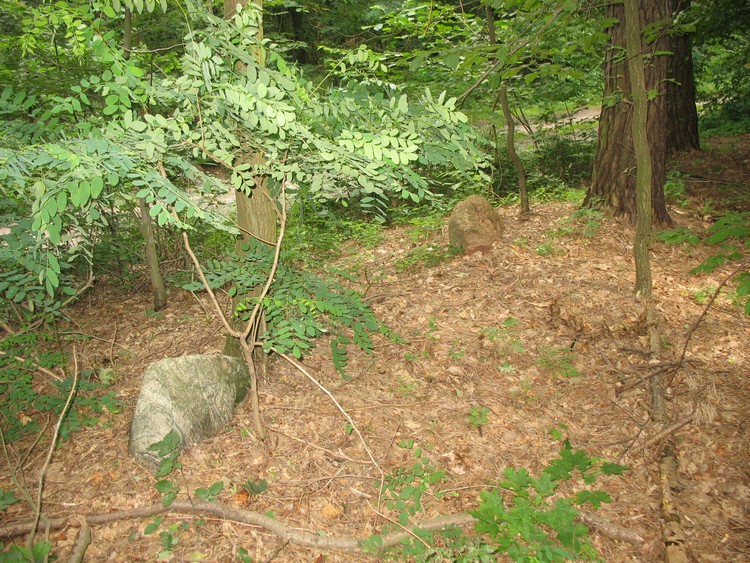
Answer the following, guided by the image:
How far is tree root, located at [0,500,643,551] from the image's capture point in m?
2.59

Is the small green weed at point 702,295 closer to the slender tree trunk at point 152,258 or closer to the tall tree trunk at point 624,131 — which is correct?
the tall tree trunk at point 624,131

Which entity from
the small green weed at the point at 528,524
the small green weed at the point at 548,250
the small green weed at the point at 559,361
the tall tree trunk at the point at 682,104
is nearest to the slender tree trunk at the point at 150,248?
the small green weed at the point at 528,524

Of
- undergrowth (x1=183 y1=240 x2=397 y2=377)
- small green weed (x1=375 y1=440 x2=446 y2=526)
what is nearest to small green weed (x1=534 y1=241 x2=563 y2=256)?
undergrowth (x1=183 y1=240 x2=397 y2=377)

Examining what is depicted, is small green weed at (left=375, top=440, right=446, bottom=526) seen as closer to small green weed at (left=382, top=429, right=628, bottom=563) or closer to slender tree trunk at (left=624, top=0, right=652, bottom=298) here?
small green weed at (left=382, top=429, right=628, bottom=563)

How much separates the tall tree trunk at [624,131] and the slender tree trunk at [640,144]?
0.85m

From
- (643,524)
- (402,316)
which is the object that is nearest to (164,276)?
(402,316)

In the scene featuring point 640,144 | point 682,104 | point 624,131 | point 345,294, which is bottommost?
point 345,294

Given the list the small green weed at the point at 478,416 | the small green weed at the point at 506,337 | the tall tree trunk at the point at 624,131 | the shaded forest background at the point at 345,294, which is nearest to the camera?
the shaded forest background at the point at 345,294

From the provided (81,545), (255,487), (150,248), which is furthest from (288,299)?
(150,248)

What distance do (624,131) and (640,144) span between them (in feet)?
5.79

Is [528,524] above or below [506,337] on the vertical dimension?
below

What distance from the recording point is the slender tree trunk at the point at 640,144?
3908mm

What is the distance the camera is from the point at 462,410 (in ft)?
11.6

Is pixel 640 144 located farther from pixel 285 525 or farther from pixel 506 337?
pixel 285 525
